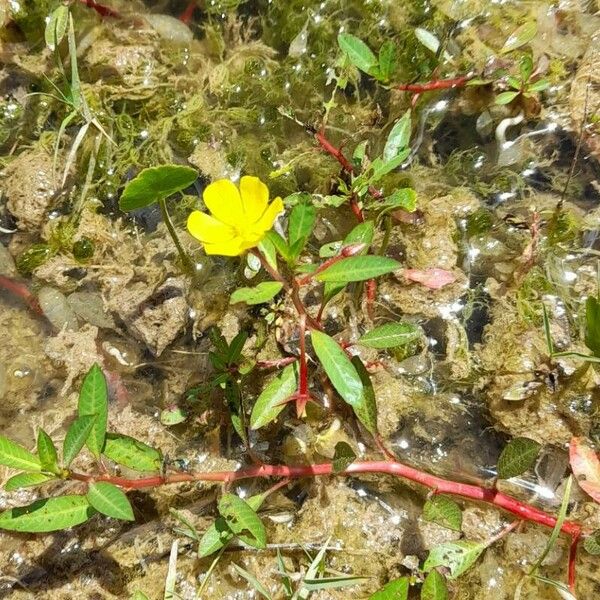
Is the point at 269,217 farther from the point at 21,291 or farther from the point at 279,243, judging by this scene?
the point at 21,291

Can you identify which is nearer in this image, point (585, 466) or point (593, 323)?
point (593, 323)

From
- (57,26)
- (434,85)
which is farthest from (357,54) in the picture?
(57,26)

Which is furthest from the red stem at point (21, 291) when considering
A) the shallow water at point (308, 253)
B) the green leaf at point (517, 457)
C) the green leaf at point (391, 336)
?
the green leaf at point (517, 457)

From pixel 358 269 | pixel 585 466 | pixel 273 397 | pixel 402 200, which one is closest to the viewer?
pixel 358 269

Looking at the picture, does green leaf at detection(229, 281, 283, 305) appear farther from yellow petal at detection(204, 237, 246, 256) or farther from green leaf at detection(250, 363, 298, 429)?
green leaf at detection(250, 363, 298, 429)

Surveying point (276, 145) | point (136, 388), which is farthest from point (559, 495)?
point (276, 145)

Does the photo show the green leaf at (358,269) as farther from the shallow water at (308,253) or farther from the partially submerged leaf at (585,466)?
the partially submerged leaf at (585,466)

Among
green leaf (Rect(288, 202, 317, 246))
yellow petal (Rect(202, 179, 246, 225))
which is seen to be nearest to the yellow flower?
yellow petal (Rect(202, 179, 246, 225))

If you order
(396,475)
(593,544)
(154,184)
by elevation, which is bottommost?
(593,544)
